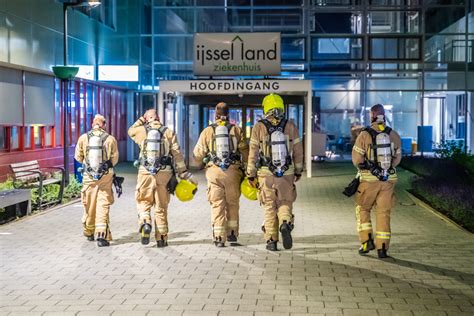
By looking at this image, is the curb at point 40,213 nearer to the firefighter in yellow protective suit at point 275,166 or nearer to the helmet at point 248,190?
the helmet at point 248,190

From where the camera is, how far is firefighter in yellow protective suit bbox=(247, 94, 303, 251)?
8.88 meters

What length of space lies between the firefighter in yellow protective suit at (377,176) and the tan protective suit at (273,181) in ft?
2.55

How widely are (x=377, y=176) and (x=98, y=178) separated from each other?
11.6ft

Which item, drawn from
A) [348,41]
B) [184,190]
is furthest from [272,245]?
[348,41]

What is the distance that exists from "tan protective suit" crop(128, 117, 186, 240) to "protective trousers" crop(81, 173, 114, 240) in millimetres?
463

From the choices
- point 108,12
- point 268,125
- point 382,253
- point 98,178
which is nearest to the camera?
point 382,253

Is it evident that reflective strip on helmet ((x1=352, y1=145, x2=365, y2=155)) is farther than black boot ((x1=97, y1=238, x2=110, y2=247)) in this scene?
No

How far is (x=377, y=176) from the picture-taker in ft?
28.2

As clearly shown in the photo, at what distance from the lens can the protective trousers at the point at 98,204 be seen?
9.43 m

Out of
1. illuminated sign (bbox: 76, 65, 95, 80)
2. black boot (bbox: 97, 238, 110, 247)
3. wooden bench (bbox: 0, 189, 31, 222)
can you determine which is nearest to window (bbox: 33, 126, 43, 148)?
illuminated sign (bbox: 76, 65, 95, 80)

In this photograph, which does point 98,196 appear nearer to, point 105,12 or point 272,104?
point 272,104

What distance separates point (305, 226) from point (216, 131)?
2.76 m

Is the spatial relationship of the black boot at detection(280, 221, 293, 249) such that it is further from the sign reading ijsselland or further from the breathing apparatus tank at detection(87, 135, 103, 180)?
the sign reading ijsselland

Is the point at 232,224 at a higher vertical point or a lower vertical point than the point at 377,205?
lower
